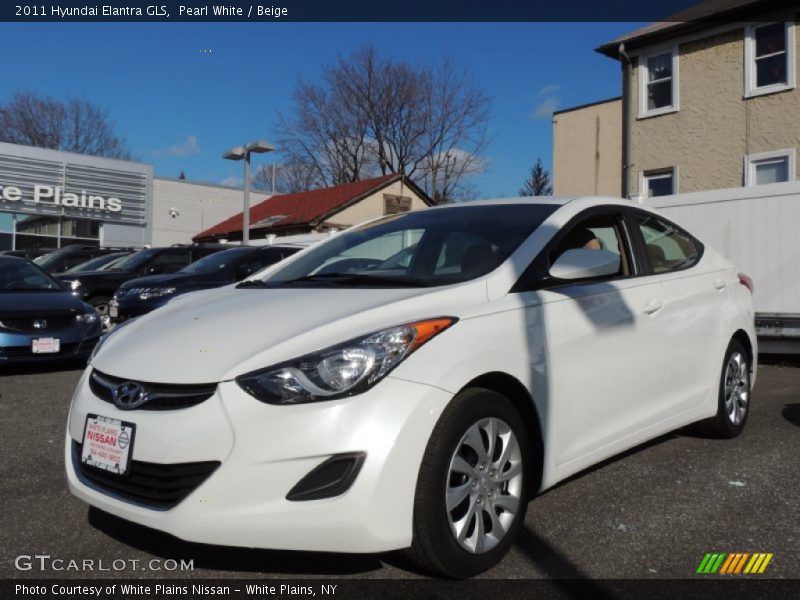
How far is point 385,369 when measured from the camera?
2.49 m

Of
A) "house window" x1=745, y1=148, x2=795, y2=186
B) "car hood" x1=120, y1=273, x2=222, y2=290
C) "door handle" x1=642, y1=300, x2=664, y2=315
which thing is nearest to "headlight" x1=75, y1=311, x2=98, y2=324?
"car hood" x1=120, y1=273, x2=222, y2=290

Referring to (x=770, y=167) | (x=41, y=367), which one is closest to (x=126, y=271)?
(x=41, y=367)

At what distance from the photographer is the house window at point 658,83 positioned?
15820 millimetres

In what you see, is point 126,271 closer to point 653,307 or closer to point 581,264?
point 653,307

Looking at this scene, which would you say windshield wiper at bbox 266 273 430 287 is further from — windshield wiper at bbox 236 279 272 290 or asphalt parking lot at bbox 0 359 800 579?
asphalt parking lot at bbox 0 359 800 579

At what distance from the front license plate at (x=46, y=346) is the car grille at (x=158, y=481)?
17.9 feet

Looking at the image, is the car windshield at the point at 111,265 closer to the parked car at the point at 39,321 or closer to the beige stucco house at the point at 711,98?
the parked car at the point at 39,321

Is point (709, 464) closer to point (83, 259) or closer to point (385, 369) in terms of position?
point (385, 369)

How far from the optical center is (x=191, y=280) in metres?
9.16

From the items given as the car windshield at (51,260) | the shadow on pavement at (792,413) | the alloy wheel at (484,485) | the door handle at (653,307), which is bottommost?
the shadow on pavement at (792,413)

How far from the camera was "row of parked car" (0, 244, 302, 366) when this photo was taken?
7.52 metres

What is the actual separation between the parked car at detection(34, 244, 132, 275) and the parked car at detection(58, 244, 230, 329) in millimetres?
2950

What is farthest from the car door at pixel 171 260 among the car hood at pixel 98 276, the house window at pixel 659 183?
the house window at pixel 659 183

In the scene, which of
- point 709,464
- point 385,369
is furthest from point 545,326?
point 709,464
